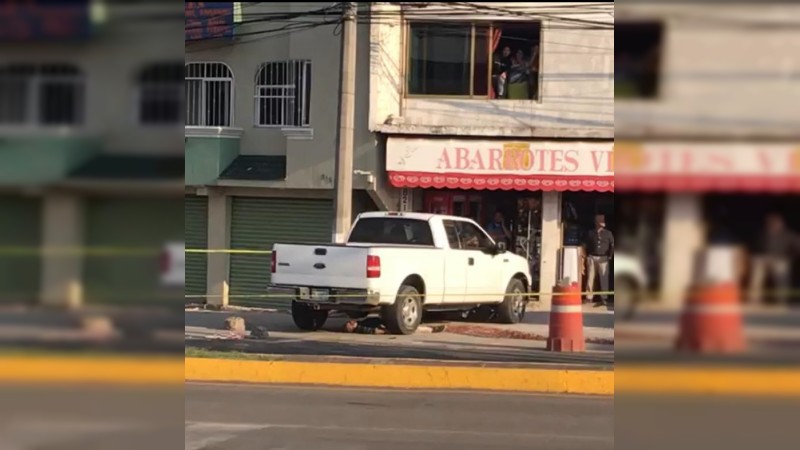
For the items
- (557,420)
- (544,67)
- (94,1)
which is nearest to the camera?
(94,1)

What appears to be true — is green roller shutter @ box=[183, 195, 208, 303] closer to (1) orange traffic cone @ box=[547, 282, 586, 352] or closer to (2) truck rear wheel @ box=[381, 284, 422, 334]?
(2) truck rear wheel @ box=[381, 284, 422, 334]

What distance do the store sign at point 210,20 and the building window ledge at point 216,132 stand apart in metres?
0.18

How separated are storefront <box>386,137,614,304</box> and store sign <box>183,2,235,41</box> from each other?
1.33 ft

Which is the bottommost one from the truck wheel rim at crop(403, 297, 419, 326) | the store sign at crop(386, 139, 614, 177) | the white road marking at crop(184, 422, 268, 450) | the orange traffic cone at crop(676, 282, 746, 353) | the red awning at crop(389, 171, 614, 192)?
the white road marking at crop(184, 422, 268, 450)

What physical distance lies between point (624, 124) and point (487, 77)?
699 millimetres

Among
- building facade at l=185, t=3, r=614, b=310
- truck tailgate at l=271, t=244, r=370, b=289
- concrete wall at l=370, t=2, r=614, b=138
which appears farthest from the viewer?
truck tailgate at l=271, t=244, r=370, b=289

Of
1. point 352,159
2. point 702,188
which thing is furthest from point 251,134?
point 702,188

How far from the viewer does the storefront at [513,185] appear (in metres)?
1.77

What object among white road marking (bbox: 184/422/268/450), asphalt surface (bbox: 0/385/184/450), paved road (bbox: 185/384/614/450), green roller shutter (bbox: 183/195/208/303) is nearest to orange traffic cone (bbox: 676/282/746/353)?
paved road (bbox: 185/384/614/450)

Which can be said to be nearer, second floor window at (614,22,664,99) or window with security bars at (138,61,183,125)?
second floor window at (614,22,664,99)

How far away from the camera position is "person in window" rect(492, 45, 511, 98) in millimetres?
1996

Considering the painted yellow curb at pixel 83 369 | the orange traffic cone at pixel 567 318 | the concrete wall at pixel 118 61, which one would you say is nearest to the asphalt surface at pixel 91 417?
the painted yellow curb at pixel 83 369

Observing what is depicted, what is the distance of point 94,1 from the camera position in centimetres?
140

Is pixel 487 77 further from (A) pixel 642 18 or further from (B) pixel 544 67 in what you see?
(A) pixel 642 18
